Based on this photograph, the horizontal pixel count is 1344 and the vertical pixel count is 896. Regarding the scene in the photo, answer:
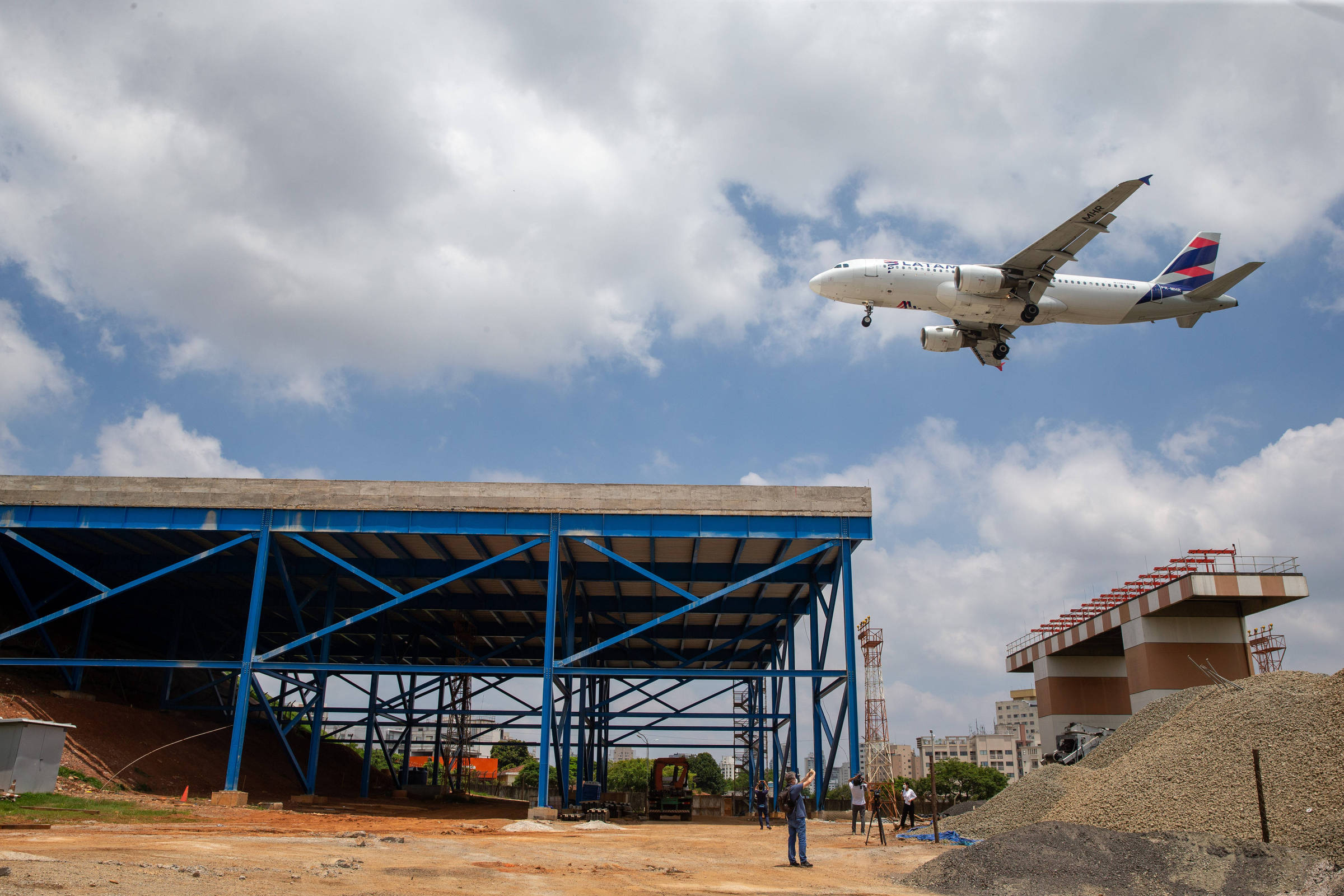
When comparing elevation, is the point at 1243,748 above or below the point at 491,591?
below

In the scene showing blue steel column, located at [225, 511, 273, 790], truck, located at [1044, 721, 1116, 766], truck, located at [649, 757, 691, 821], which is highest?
blue steel column, located at [225, 511, 273, 790]

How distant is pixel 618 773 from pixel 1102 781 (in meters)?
102

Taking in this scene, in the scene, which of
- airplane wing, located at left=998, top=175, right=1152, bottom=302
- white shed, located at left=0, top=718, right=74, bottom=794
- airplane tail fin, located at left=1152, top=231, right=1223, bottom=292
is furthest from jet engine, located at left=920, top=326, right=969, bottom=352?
white shed, located at left=0, top=718, right=74, bottom=794

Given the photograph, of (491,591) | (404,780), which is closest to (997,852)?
(491,591)

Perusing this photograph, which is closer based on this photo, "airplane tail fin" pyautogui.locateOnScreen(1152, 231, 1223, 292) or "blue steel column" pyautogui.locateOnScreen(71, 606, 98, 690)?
"blue steel column" pyautogui.locateOnScreen(71, 606, 98, 690)

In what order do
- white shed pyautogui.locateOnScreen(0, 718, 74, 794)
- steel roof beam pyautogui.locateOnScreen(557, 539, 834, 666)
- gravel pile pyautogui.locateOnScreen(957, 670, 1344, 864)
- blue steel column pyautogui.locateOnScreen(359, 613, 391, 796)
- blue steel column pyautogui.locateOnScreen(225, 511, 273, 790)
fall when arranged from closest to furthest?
1. gravel pile pyautogui.locateOnScreen(957, 670, 1344, 864)
2. white shed pyautogui.locateOnScreen(0, 718, 74, 794)
3. steel roof beam pyautogui.locateOnScreen(557, 539, 834, 666)
4. blue steel column pyautogui.locateOnScreen(225, 511, 273, 790)
5. blue steel column pyautogui.locateOnScreen(359, 613, 391, 796)

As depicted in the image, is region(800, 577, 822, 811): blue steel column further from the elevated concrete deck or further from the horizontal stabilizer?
the horizontal stabilizer

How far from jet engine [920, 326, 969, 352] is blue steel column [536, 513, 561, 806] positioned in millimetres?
14394

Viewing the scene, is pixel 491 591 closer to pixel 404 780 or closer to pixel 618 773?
pixel 404 780

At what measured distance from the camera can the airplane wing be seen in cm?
2589

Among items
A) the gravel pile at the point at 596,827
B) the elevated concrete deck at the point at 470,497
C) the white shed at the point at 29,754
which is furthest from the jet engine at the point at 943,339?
the white shed at the point at 29,754

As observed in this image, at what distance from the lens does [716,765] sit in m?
137

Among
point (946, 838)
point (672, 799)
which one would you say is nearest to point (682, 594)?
point (672, 799)

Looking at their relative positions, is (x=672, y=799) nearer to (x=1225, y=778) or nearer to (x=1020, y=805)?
(x=1020, y=805)
